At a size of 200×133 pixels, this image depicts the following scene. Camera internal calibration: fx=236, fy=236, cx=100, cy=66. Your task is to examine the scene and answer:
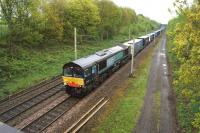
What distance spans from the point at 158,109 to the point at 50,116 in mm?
9831

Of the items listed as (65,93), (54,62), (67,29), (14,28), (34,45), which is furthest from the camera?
(67,29)

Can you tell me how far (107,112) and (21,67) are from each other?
1533cm

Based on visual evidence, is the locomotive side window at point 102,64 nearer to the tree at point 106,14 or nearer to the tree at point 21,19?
the tree at point 21,19

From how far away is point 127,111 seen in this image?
2116cm

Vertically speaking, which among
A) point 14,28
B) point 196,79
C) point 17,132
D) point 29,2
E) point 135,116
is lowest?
point 135,116

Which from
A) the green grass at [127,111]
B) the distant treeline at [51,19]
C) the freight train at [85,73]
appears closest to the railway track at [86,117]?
the green grass at [127,111]

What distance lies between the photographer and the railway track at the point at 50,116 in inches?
700

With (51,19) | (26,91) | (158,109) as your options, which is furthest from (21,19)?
(158,109)

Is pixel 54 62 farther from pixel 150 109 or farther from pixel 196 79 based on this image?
pixel 196 79

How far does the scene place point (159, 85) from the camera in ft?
97.3

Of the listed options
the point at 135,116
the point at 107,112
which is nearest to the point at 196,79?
the point at 135,116

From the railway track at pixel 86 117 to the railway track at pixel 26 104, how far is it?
5336mm

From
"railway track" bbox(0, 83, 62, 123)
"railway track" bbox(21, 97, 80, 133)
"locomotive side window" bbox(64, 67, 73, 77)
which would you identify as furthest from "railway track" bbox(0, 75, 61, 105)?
"railway track" bbox(21, 97, 80, 133)

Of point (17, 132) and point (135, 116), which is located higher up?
point (17, 132)
